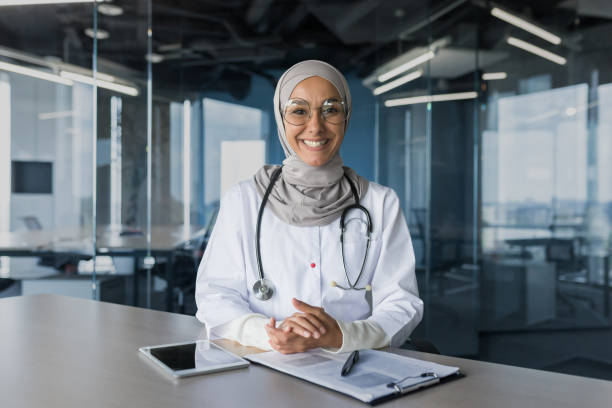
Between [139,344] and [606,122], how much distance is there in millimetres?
3400

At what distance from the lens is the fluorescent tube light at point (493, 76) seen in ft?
12.2

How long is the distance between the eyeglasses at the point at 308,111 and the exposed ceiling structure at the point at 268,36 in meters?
2.55

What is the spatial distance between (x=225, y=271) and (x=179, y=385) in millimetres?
613

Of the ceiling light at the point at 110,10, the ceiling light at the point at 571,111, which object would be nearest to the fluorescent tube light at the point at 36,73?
the ceiling light at the point at 110,10

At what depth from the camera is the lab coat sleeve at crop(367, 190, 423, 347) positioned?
1347mm

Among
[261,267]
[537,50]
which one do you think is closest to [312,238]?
[261,267]

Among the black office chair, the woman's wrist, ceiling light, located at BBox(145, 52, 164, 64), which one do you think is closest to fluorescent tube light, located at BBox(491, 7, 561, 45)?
ceiling light, located at BBox(145, 52, 164, 64)

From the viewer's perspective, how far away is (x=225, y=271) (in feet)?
5.05

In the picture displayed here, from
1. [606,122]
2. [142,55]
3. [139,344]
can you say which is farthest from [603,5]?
[139,344]

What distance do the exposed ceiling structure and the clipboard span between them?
3.17m

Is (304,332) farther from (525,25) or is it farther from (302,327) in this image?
(525,25)

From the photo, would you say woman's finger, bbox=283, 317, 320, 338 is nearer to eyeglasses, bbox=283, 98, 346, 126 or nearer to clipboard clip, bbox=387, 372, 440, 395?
clipboard clip, bbox=387, 372, 440, 395

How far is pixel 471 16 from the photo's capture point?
377cm

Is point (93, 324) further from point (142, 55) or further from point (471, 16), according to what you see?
point (471, 16)
